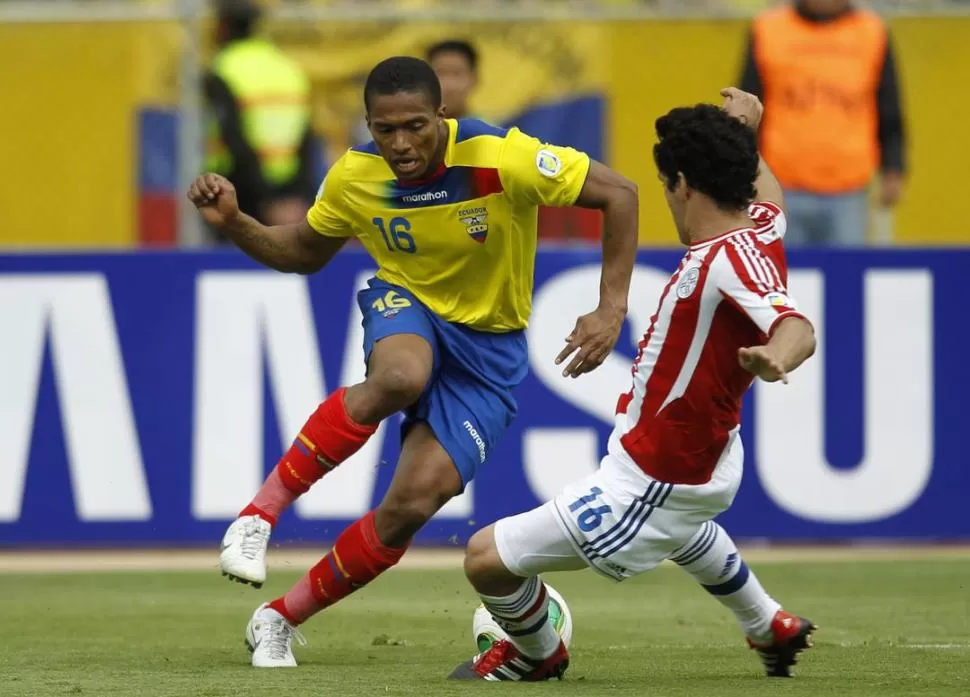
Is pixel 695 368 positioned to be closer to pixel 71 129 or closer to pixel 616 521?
pixel 616 521

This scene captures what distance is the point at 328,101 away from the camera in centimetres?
1401

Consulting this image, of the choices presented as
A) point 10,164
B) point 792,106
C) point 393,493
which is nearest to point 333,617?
point 393,493

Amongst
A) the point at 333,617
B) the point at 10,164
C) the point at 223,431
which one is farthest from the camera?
the point at 10,164

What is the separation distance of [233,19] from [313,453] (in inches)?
232

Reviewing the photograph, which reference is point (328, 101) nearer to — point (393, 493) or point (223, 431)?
point (223, 431)

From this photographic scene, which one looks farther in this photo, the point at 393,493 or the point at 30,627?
the point at 30,627

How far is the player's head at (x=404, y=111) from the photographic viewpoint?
21.1 feet

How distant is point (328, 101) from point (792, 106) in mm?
3739

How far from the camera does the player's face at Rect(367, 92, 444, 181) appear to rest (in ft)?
21.1

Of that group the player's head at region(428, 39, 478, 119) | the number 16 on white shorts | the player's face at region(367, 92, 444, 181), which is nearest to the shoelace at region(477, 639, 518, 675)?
the number 16 on white shorts

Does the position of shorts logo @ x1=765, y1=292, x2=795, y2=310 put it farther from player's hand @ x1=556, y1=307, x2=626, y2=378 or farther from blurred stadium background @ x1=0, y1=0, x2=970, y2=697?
blurred stadium background @ x1=0, y1=0, x2=970, y2=697

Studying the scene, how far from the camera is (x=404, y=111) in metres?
→ 6.45

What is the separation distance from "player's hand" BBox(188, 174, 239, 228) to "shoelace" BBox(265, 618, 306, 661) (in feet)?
4.51

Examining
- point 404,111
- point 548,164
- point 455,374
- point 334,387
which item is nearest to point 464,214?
point 548,164
